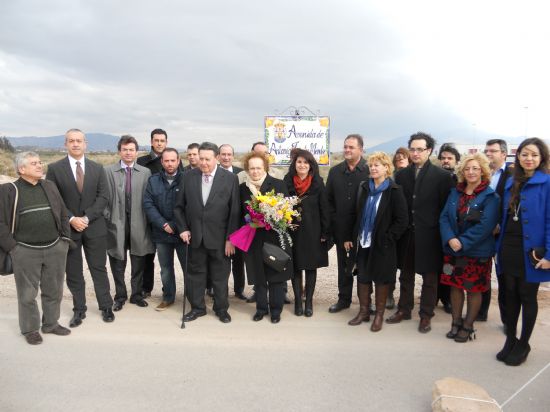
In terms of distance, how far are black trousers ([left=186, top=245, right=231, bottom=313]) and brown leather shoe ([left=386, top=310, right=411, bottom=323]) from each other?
81.5 inches

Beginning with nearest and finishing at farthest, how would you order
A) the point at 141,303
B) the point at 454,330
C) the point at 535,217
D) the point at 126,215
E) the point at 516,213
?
1. the point at 535,217
2. the point at 516,213
3. the point at 454,330
4. the point at 126,215
5. the point at 141,303

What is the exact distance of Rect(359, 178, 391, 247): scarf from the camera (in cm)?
502

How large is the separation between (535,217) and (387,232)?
4.88ft

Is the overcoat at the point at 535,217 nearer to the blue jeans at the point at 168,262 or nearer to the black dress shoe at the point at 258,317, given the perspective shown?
the black dress shoe at the point at 258,317

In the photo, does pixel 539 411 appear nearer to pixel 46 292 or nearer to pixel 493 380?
pixel 493 380

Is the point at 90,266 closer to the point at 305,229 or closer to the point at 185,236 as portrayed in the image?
the point at 185,236

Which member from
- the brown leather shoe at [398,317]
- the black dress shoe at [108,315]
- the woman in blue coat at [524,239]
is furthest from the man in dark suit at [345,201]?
the black dress shoe at [108,315]

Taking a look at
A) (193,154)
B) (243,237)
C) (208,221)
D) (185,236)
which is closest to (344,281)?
(243,237)

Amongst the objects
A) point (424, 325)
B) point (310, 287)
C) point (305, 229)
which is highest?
point (305, 229)

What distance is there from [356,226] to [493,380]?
7.14ft

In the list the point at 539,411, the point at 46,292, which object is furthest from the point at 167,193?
the point at 539,411

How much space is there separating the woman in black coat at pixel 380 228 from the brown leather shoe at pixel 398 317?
29cm

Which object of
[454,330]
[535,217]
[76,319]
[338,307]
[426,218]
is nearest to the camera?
[535,217]

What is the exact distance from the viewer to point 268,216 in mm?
5023
